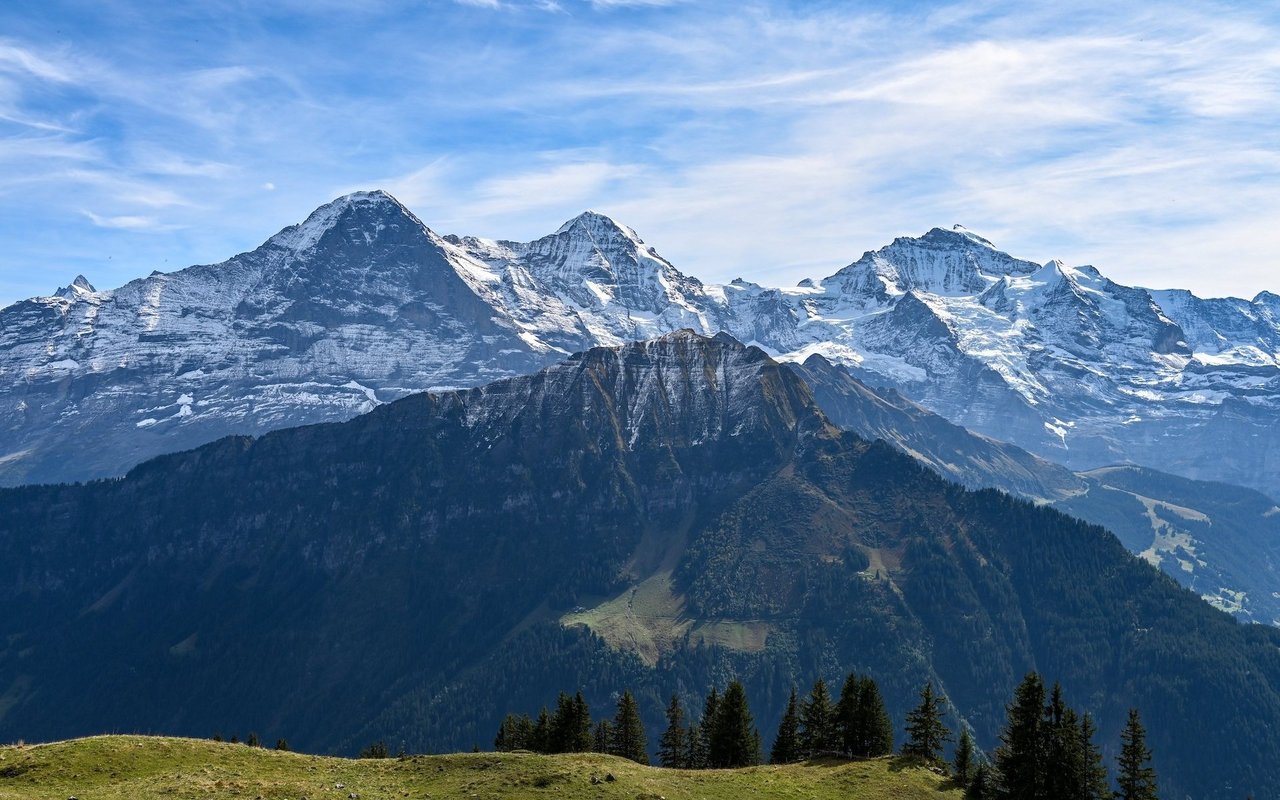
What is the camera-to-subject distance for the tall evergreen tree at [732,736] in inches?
5079

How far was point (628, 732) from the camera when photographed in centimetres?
13838

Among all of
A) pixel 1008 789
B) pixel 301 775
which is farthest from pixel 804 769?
pixel 301 775

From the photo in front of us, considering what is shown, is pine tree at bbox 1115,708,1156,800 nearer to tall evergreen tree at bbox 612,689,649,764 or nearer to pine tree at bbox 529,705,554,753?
tall evergreen tree at bbox 612,689,649,764

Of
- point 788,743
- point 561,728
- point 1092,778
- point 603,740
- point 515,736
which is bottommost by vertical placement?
point 603,740

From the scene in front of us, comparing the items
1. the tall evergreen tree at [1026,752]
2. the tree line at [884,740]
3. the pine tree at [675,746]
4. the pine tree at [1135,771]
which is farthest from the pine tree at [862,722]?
the pine tree at [1135,771]

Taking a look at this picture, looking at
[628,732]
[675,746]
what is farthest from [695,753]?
[628,732]

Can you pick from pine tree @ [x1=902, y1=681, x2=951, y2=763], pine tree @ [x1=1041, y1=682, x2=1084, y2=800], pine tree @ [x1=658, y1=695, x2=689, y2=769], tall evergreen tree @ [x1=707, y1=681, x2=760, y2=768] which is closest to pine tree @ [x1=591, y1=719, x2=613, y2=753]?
pine tree @ [x1=658, y1=695, x2=689, y2=769]

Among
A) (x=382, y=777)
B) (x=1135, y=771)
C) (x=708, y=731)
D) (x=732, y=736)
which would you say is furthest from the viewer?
(x=708, y=731)

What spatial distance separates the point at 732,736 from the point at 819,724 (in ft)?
39.4

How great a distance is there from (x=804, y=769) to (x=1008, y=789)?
21604 millimetres

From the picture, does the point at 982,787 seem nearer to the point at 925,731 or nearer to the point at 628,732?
the point at 925,731

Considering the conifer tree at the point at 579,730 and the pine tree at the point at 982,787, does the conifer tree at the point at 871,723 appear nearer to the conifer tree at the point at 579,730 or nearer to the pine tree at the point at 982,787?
the pine tree at the point at 982,787

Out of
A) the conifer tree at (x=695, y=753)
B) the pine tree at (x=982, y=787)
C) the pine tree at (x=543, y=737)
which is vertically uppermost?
the pine tree at (x=982, y=787)

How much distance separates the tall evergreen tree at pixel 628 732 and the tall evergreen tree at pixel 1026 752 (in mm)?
53439
